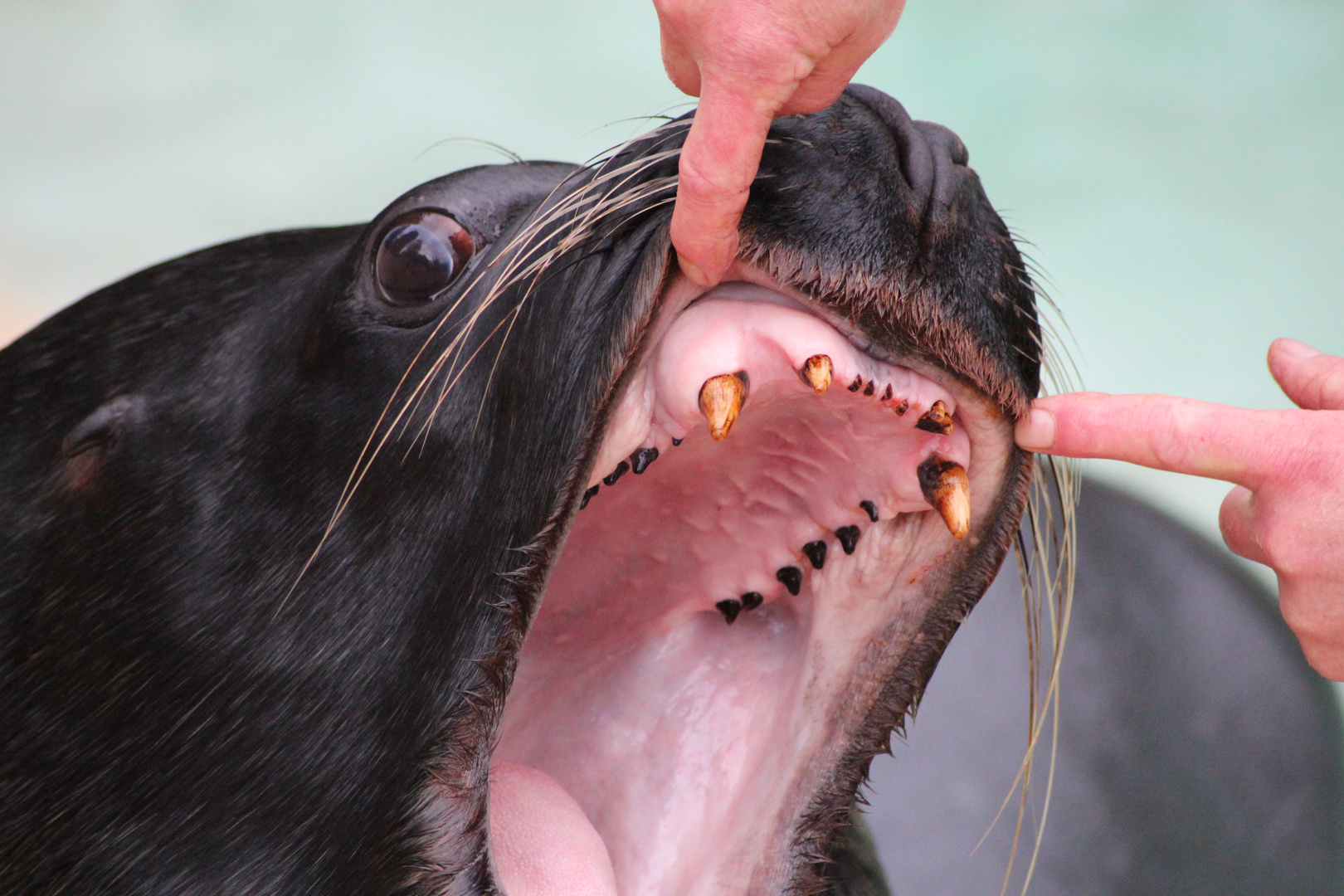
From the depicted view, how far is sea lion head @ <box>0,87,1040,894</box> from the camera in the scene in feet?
3.27

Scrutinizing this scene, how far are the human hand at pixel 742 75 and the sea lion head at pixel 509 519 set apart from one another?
61 millimetres

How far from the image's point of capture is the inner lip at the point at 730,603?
1.04m

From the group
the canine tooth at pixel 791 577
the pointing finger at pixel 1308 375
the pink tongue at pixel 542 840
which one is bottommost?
the pink tongue at pixel 542 840

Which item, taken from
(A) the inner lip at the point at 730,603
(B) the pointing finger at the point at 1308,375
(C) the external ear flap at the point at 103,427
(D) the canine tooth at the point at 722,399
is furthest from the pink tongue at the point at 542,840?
(B) the pointing finger at the point at 1308,375

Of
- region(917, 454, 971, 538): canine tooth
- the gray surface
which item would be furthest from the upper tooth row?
the gray surface

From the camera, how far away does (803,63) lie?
87 centimetres

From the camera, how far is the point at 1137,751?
2098 millimetres

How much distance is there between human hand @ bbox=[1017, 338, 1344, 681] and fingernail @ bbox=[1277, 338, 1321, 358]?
233 millimetres

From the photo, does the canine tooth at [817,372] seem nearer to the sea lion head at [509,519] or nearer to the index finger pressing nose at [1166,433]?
the sea lion head at [509,519]

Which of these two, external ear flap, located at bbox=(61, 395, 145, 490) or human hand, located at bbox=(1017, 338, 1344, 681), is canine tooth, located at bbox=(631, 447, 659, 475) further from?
external ear flap, located at bbox=(61, 395, 145, 490)

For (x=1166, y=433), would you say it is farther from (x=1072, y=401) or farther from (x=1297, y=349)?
(x=1297, y=349)

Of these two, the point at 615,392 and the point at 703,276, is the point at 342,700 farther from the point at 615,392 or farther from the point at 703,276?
the point at 703,276

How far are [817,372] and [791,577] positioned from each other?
1.12 feet

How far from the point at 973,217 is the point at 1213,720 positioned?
4.54ft
